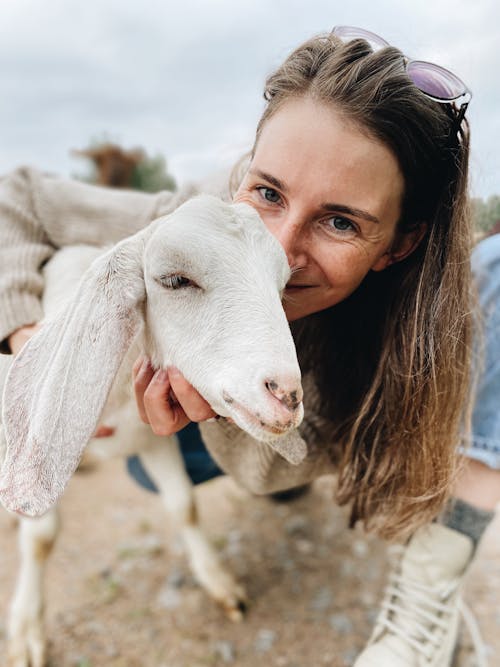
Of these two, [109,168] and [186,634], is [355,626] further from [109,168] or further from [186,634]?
[109,168]

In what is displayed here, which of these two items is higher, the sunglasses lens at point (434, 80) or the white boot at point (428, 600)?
the sunglasses lens at point (434, 80)

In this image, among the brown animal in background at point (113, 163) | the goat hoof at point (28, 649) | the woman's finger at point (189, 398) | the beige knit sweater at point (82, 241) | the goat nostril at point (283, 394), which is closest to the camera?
→ the goat nostril at point (283, 394)

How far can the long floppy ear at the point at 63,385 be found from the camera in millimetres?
1106

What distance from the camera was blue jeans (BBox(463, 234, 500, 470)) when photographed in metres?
1.96

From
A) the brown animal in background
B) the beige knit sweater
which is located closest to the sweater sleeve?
the beige knit sweater

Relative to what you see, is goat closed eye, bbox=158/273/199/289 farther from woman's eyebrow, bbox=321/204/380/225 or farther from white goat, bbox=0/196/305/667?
woman's eyebrow, bbox=321/204/380/225

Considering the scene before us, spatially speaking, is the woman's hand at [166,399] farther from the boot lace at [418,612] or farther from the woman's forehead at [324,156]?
the boot lace at [418,612]

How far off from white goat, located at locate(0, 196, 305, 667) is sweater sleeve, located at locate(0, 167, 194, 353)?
30.5 inches

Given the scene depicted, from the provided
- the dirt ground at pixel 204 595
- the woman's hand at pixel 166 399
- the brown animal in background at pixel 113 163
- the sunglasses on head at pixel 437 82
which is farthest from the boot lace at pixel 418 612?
the brown animal in background at pixel 113 163

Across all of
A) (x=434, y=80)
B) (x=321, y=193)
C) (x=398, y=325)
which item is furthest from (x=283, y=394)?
(x=434, y=80)

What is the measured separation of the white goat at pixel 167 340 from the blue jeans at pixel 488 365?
1.11m

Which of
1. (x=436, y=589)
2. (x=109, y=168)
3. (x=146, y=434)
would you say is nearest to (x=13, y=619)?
(x=146, y=434)

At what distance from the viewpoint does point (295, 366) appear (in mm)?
1002

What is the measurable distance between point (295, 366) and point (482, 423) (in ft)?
4.08
